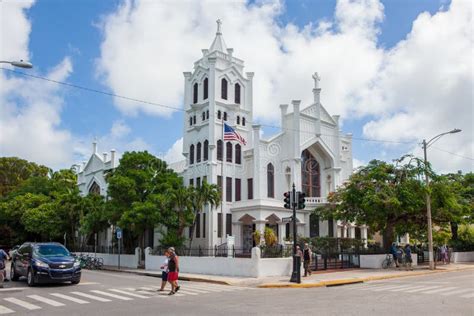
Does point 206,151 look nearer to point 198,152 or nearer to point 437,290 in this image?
point 198,152

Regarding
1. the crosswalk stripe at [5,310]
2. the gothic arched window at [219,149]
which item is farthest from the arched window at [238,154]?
the crosswalk stripe at [5,310]

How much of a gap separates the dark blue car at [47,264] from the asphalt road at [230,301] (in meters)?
0.46

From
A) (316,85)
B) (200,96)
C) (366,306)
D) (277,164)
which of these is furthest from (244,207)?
(366,306)

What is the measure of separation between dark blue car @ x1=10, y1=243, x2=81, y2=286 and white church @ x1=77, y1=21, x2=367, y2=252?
18056 millimetres

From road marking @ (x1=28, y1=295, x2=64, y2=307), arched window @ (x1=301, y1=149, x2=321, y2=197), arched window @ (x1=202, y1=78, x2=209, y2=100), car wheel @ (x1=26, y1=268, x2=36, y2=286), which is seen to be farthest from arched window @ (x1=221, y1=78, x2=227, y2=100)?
road marking @ (x1=28, y1=295, x2=64, y2=307)

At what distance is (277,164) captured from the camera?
137ft

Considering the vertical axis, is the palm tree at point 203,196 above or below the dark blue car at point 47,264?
above

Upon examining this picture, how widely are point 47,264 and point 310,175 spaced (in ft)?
97.9

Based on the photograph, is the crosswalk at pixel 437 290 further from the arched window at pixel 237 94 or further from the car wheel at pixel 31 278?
the arched window at pixel 237 94

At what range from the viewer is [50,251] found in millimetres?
19531

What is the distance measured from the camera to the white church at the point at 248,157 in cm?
3919

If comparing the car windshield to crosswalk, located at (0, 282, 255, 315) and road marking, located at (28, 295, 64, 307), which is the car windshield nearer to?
crosswalk, located at (0, 282, 255, 315)

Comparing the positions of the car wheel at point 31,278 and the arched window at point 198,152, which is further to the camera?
the arched window at point 198,152

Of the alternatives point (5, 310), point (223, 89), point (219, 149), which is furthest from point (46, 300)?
point (223, 89)
